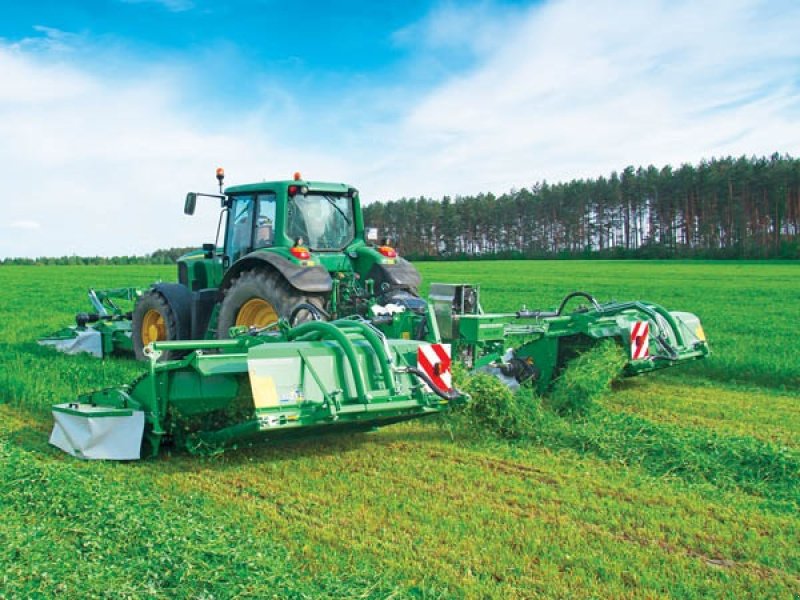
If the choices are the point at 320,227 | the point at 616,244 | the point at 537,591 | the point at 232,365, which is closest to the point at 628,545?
the point at 537,591

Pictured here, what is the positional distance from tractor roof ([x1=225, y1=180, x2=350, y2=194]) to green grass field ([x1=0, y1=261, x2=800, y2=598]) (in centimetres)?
305

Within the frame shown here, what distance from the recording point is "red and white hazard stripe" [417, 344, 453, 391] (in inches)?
224

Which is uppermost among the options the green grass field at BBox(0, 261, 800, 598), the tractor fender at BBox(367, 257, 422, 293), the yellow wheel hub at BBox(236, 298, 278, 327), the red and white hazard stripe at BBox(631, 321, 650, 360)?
the tractor fender at BBox(367, 257, 422, 293)

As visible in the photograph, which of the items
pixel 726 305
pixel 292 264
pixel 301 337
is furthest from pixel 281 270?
pixel 726 305

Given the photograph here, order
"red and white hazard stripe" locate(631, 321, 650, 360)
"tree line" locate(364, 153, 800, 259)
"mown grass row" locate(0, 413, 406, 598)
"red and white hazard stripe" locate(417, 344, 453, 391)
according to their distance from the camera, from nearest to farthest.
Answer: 1. "mown grass row" locate(0, 413, 406, 598)
2. "red and white hazard stripe" locate(417, 344, 453, 391)
3. "red and white hazard stripe" locate(631, 321, 650, 360)
4. "tree line" locate(364, 153, 800, 259)

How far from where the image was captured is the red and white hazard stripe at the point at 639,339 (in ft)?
25.3

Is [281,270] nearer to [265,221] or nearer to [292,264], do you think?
[292,264]

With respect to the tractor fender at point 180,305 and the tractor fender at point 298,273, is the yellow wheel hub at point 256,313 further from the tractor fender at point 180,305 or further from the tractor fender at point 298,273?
the tractor fender at point 180,305

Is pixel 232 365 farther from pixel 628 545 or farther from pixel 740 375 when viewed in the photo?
pixel 740 375

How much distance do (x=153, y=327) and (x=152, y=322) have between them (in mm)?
157

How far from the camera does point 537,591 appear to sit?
3521mm

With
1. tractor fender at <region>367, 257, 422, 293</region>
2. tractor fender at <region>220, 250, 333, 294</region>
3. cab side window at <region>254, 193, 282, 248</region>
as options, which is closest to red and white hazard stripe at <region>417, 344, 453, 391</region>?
tractor fender at <region>220, 250, 333, 294</region>

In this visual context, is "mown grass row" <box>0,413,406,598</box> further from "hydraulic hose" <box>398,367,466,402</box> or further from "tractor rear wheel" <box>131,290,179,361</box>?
"tractor rear wheel" <box>131,290,179,361</box>

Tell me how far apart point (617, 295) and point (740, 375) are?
1617 centimetres
